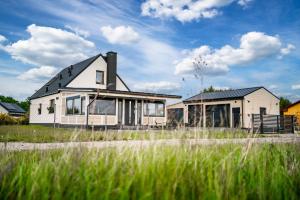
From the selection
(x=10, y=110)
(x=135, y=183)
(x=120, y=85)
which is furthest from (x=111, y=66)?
(x=10, y=110)

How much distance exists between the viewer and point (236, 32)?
8.79 m

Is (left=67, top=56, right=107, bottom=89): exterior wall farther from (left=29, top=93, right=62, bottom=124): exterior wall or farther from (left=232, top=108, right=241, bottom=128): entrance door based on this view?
(left=232, top=108, right=241, bottom=128): entrance door

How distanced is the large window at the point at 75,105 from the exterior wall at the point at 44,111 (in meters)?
1.59

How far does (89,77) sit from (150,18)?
55.4 ft

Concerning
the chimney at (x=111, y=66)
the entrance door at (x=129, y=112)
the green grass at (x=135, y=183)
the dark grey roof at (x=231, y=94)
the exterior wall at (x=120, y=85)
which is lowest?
the green grass at (x=135, y=183)

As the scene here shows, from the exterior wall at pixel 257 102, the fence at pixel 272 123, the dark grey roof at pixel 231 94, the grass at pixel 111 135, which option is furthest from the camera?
the dark grey roof at pixel 231 94

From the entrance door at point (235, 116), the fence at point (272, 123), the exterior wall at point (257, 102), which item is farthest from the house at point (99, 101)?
the exterior wall at point (257, 102)

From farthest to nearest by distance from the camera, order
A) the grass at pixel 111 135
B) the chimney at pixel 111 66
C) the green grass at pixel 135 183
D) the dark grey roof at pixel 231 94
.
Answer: the dark grey roof at pixel 231 94, the chimney at pixel 111 66, the grass at pixel 111 135, the green grass at pixel 135 183

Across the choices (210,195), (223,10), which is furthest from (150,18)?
(210,195)

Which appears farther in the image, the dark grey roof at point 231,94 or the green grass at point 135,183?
the dark grey roof at point 231,94

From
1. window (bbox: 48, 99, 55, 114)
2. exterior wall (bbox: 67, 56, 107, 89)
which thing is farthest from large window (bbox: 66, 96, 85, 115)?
window (bbox: 48, 99, 55, 114)

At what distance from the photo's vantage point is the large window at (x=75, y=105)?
64.8ft

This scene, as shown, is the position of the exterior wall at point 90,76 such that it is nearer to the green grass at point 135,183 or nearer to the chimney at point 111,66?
the chimney at point 111,66

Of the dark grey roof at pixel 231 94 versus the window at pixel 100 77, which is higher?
the window at pixel 100 77
